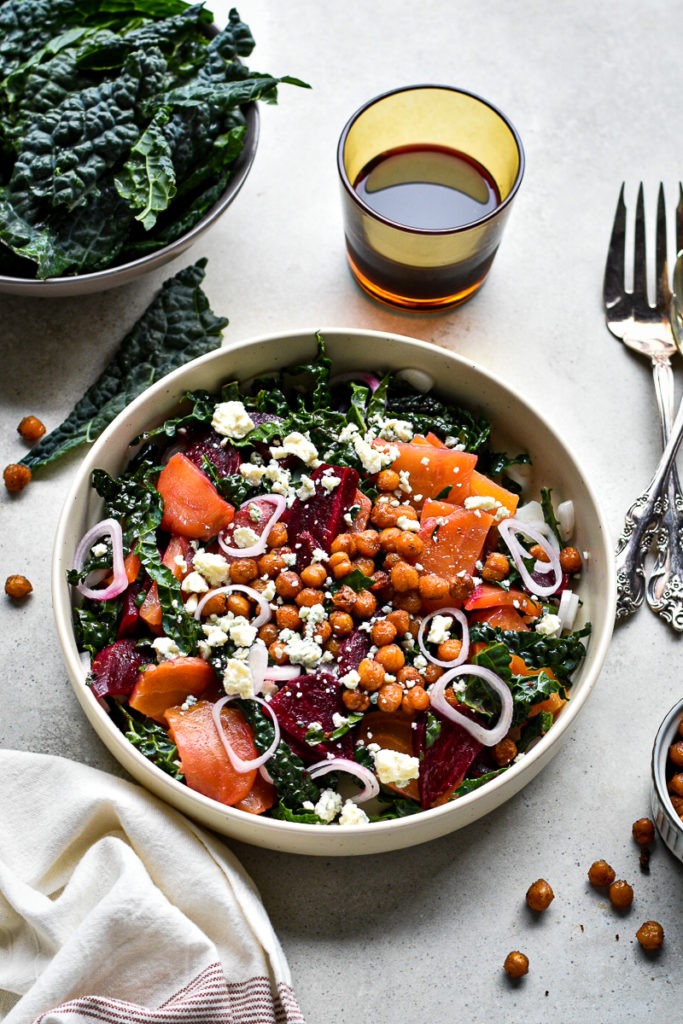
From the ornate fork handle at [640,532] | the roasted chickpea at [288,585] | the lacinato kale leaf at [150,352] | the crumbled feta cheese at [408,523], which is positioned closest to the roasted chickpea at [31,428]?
the lacinato kale leaf at [150,352]

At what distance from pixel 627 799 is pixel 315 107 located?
107 inches

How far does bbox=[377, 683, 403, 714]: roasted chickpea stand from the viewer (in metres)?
2.98

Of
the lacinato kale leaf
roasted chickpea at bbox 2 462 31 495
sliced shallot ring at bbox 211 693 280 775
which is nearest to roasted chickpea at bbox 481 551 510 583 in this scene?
sliced shallot ring at bbox 211 693 280 775

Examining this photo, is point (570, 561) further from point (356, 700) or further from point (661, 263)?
point (661, 263)

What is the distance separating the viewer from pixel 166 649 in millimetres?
3049

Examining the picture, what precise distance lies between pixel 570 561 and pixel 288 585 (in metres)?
0.86

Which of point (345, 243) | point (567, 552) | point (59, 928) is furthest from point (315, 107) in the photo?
point (59, 928)

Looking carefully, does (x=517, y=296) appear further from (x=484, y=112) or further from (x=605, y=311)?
(x=484, y=112)

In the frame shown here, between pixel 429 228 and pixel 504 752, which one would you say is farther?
pixel 429 228

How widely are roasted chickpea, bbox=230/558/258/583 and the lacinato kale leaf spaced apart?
81 centimetres

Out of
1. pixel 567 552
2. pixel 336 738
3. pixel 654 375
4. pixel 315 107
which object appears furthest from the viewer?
pixel 315 107

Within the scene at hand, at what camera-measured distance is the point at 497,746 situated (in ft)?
10.0

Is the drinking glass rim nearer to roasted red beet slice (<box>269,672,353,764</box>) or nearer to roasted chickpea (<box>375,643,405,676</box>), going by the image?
roasted chickpea (<box>375,643,405,676</box>)

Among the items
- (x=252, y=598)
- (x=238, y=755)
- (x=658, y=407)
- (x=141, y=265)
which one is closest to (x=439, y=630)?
(x=252, y=598)
